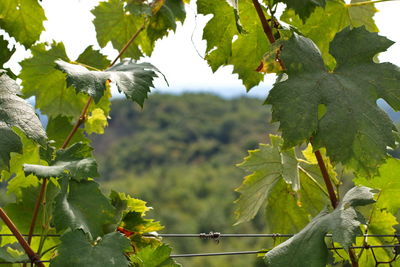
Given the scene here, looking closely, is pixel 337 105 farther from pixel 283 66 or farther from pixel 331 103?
pixel 283 66

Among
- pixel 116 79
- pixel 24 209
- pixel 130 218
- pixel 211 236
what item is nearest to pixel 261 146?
pixel 211 236

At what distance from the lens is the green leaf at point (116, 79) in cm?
98

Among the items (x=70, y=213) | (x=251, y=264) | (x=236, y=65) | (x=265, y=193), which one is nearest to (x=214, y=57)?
(x=236, y=65)

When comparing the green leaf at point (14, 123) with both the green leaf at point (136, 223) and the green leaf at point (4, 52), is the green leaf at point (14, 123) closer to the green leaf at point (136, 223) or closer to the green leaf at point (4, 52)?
the green leaf at point (4, 52)

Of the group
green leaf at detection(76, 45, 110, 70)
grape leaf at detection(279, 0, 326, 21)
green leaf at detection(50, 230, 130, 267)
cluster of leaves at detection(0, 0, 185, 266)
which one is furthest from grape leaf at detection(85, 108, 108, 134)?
grape leaf at detection(279, 0, 326, 21)

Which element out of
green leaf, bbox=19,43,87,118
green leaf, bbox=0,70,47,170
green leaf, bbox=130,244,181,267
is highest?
green leaf, bbox=19,43,87,118

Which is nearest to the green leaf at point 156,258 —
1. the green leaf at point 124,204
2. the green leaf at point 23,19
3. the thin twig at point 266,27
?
the green leaf at point 124,204

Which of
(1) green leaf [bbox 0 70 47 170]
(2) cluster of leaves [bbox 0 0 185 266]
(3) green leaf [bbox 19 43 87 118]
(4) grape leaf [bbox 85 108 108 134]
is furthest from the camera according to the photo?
(4) grape leaf [bbox 85 108 108 134]

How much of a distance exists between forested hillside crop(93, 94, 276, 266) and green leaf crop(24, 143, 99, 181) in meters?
32.0

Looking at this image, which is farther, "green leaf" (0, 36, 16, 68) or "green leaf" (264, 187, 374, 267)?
"green leaf" (0, 36, 16, 68)

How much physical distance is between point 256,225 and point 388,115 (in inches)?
1335

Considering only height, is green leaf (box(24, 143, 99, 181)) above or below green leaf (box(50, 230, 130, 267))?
above

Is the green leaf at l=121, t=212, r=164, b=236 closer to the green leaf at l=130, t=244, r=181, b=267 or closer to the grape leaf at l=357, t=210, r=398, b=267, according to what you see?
the green leaf at l=130, t=244, r=181, b=267

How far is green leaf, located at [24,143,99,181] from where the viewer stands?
98 centimetres
